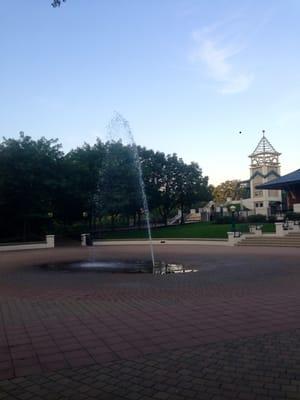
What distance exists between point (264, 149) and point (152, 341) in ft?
243

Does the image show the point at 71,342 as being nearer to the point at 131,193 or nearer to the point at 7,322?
the point at 7,322

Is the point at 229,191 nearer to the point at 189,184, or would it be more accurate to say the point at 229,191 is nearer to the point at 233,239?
the point at 189,184

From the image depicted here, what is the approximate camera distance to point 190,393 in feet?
13.4

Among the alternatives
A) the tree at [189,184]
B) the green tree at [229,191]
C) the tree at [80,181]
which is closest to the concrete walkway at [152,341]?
the tree at [80,181]

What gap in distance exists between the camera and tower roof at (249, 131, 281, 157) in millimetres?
73625

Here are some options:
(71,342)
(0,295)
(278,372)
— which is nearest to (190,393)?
(278,372)

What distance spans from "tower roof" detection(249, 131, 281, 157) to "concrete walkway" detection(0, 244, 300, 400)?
65634 millimetres

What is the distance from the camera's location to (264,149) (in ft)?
249

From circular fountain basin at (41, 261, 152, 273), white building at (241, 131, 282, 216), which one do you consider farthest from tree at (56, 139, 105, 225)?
white building at (241, 131, 282, 216)

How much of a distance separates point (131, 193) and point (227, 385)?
3566cm

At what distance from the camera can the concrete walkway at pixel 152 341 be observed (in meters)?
4.26

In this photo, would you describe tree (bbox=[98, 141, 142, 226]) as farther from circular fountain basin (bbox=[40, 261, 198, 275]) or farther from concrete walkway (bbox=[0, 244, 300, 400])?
concrete walkway (bbox=[0, 244, 300, 400])

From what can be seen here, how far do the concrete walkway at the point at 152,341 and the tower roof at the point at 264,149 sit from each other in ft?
215

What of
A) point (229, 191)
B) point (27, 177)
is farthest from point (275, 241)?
point (229, 191)
